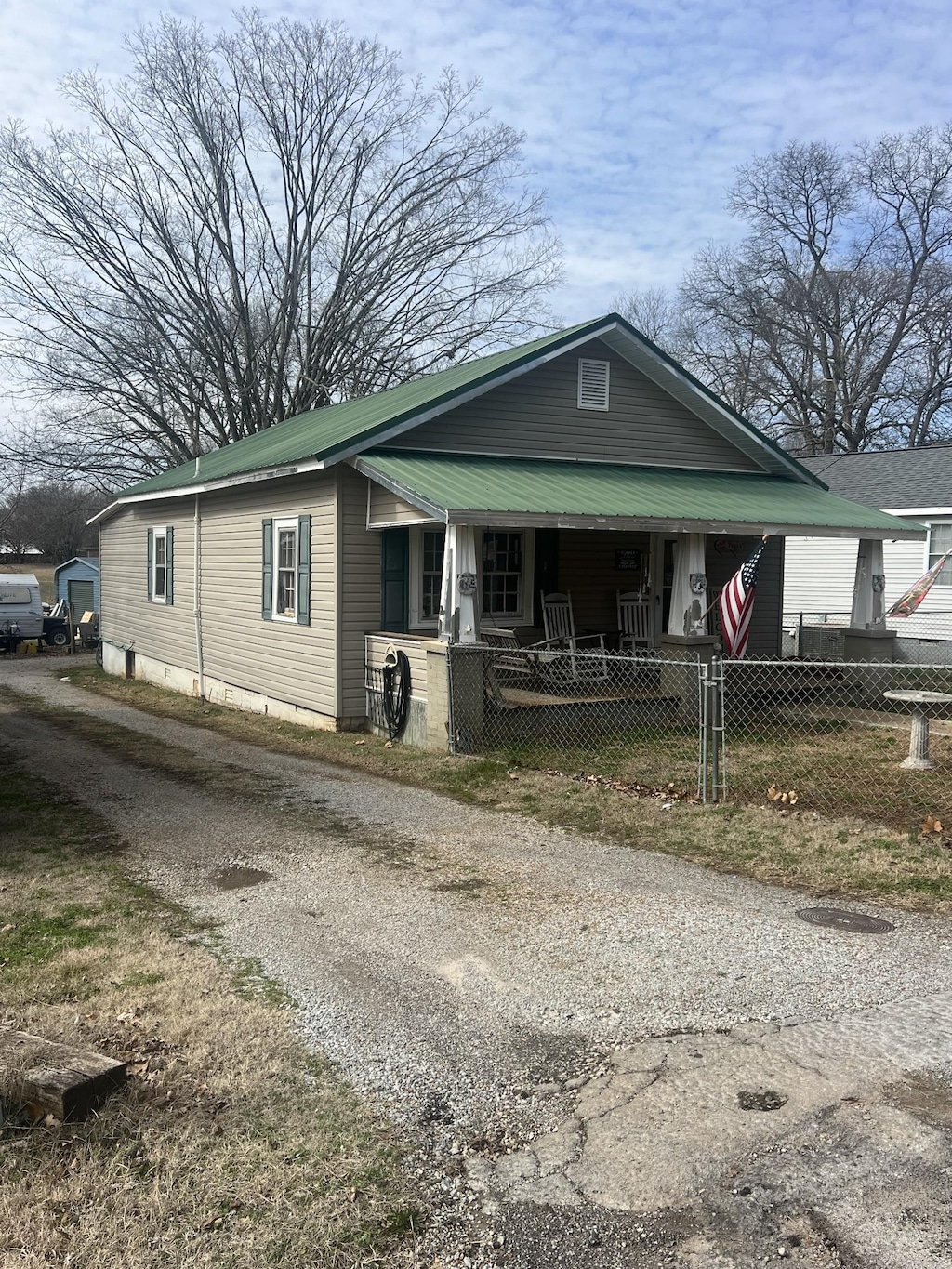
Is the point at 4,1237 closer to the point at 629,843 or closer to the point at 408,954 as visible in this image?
the point at 408,954

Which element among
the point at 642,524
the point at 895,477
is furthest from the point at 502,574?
the point at 895,477

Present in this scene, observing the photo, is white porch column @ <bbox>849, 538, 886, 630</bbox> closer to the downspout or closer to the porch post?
the porch post

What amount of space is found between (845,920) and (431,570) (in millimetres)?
8270

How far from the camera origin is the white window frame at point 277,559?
1367 centimetres

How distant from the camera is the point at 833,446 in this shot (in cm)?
4000

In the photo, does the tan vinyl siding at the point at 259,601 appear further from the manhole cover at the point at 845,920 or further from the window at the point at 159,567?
the manhole cover at the point at 845,920

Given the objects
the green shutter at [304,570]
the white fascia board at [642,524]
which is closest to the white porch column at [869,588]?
the white fascia board at [642,524]

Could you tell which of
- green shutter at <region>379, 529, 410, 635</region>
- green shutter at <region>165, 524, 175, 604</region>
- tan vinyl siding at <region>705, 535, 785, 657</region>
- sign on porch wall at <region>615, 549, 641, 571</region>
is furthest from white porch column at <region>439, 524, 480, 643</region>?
green shutter at <region>165, 524, 175, 604</region>

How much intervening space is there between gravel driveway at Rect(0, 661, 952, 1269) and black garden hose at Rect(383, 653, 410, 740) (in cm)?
385

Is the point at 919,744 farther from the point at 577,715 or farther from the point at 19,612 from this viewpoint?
the point at 19,612

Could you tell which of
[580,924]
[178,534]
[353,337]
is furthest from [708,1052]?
[353,337]

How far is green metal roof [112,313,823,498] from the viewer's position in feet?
41.6

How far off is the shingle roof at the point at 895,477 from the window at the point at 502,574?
1032cm

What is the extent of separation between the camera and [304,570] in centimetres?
→ 1336
